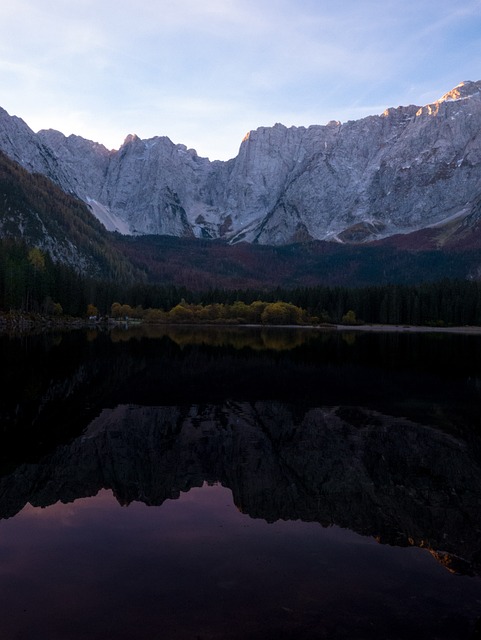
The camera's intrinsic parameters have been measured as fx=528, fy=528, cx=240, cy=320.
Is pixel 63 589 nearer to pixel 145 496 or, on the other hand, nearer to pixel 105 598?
pixel 105 598

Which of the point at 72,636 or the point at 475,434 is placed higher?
the point at 72,636

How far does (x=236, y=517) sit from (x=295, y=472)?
Answer: 15.0 feet

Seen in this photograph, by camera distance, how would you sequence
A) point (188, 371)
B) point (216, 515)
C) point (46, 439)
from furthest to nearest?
point (188, 371)
point (46, 439)
point (216, 515)

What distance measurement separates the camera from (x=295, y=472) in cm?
2094

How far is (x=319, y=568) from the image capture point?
527 inches

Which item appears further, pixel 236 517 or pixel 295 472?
pixel 295 472

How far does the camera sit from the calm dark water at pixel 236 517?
11102 millimetres

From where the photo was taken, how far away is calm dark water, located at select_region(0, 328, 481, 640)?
1110 cm

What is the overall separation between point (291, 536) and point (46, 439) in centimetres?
1440

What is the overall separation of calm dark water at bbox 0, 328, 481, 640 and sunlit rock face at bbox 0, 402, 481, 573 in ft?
0.32

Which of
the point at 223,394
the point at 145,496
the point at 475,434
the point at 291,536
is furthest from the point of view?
the point at 223,394

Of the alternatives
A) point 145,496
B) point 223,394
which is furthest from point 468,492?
point 223,394

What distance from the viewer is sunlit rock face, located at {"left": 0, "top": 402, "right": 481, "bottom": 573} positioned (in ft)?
54.9

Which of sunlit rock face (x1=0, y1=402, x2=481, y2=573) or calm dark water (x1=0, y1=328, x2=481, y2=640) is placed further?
sunlit rock face (x1=0, y1=402, x2=481, y2=573)
